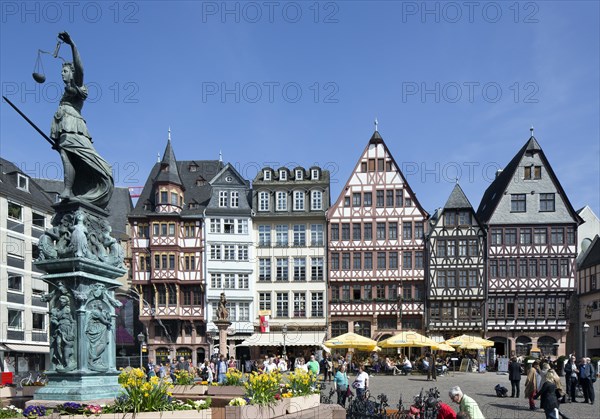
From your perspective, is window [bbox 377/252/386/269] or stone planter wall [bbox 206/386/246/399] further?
window [bbox 377/252/386/269]

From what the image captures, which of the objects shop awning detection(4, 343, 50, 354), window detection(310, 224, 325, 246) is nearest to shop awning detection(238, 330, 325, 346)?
window detection(310, 224, 325, 246)

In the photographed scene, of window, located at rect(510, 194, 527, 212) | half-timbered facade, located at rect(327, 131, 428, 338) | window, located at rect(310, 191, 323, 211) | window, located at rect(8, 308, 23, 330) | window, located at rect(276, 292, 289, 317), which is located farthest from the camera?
window, located at rect(310, 191, 323, 211)

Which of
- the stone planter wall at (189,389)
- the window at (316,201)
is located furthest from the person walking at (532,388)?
the window at (316,201)

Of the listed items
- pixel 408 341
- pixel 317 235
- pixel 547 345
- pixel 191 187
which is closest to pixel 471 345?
pixel 408 341

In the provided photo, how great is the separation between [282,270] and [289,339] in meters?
4.88

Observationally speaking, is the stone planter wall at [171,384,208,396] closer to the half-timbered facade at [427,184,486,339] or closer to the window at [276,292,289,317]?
the window at [276,292,289,317]

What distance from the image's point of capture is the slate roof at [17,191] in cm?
4219

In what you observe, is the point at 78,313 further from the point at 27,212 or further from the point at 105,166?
the point at 27,212

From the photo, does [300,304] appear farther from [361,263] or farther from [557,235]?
[557,235]

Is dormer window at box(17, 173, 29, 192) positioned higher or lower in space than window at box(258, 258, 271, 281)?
higher

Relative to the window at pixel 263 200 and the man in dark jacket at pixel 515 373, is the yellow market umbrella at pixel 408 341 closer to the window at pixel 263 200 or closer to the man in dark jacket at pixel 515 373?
the man in dark jacket at pixel 515 373

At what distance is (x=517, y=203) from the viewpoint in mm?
46250

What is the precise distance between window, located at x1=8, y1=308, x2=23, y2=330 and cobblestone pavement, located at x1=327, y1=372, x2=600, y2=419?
21142 millimetres

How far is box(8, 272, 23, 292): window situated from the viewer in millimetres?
41281
